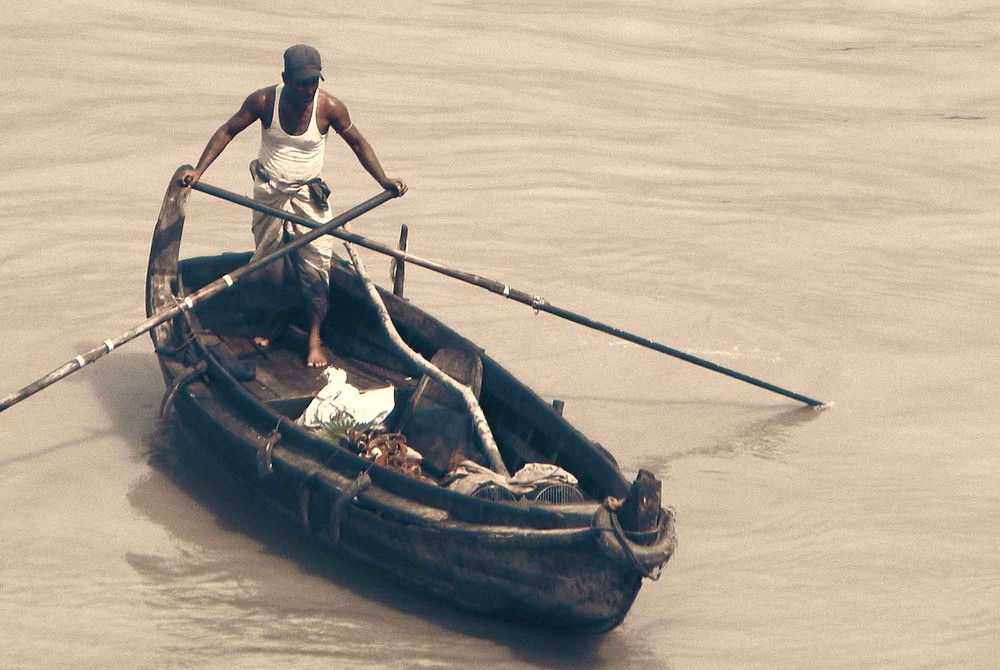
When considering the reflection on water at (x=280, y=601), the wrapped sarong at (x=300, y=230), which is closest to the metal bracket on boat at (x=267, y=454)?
the reflection on water at (x=280, y=601)

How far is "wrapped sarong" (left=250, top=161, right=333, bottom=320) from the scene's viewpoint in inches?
352

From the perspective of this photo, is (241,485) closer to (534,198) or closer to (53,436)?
(53,436)

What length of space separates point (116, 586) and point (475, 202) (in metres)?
6.53

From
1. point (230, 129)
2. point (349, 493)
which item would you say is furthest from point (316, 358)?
point (349, 493)

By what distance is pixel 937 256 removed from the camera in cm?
1265

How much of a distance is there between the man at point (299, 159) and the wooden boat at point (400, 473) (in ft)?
1.09

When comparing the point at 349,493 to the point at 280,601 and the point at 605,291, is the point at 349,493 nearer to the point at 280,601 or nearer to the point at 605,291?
the point at 280,601

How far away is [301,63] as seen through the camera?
8297 mm

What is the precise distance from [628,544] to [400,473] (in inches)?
53.0

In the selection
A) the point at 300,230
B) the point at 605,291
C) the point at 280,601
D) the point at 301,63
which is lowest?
the point at 280,601

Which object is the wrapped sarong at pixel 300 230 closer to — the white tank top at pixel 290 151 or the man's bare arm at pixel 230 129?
the white tank top at pixel 290 151

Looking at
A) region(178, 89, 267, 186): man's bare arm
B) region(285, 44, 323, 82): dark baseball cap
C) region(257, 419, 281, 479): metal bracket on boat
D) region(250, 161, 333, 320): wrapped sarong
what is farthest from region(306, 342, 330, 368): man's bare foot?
region(285, 44, 323, 82): dark baseball cap

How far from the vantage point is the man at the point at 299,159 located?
28.2ft

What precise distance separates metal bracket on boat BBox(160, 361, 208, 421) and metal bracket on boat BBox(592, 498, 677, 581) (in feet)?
9.97
